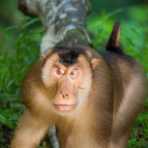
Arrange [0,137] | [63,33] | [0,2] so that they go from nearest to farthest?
[63,33] → [0,137] → [0,2]

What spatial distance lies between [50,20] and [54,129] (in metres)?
0.74

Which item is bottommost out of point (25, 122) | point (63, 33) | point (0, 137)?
point (0, 137)

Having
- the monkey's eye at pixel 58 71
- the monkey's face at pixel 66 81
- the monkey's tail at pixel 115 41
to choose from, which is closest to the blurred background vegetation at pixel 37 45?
the monkey's tail at pixel 115 41

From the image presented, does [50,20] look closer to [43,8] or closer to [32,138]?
[43,8]

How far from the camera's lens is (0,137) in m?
6.79

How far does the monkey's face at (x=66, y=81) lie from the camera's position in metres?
5.38

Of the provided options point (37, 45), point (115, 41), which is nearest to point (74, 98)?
point (115, 41)

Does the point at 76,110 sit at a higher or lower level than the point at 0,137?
higher

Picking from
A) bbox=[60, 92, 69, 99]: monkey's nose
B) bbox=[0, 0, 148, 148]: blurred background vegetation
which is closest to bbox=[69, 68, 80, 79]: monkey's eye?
bbox=[60, 92, 69, 99]: monkey's nose

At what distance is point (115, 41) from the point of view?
630 centimetres

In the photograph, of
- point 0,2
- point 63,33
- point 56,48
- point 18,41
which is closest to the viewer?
point 56,48

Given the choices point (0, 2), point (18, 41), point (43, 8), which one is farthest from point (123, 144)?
point (0, 2)

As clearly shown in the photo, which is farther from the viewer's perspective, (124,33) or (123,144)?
(124,33)

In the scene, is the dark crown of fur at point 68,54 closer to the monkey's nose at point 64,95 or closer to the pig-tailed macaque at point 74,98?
the pig-tailed macaque at point 74,98
